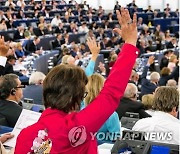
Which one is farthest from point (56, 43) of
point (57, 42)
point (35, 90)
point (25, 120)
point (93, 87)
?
point (25, 120)

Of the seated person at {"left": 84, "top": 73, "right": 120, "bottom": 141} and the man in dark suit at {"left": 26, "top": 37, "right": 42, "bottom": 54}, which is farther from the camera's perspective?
the man in dark suit at {"left": 26, "top": 37, "right": 42, "bottom": 54}

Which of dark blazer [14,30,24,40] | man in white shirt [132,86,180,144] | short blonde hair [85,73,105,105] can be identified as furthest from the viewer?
dark blazer [14,30,24,40]

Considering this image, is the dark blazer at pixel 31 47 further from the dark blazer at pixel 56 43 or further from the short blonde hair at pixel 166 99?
the short blonde hair at pixel 166 99

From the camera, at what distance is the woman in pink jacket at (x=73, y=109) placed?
1.53 metres

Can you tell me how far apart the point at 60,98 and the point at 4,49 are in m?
2.04

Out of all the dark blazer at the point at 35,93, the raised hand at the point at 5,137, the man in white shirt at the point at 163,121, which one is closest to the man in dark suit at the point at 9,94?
the raised hand at the point at 5,137

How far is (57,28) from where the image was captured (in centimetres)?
1466

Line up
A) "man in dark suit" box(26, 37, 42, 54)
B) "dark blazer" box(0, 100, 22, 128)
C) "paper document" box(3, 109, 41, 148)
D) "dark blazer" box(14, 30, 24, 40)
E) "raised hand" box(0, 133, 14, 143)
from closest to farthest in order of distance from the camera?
"raised hand" box(0, 133, 14, 143), "paper document" box(3, 109, 41, 148), "dark blazer" box(0, 100, 22, 128), "man in dark suit" box(26, 37, 42, 54), "dark blazer" box(14, 30, 24, 40)

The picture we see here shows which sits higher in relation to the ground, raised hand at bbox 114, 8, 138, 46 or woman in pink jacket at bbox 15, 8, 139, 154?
raised hand at bbox 114, 8, 138, 46

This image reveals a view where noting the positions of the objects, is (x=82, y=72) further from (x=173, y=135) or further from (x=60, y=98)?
(x=173, y=135)

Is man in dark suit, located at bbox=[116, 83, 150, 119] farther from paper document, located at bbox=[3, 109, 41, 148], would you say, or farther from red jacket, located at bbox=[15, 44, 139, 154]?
red jacket, located at bbox=[15, 44, 139, 154]

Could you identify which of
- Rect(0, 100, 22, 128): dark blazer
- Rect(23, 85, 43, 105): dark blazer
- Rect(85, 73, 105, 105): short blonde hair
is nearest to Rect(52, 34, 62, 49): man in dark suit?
Rect(23, 85, 43, 105): dark blazer

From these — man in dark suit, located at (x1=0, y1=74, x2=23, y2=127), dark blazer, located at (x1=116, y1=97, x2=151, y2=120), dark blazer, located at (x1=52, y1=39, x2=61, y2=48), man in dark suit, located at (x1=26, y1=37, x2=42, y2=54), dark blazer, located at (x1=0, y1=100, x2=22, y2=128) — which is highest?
man in dark suit, located at (x1=0, y1=74, x2=23, y2=127)

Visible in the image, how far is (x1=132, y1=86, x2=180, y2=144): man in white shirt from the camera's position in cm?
287
